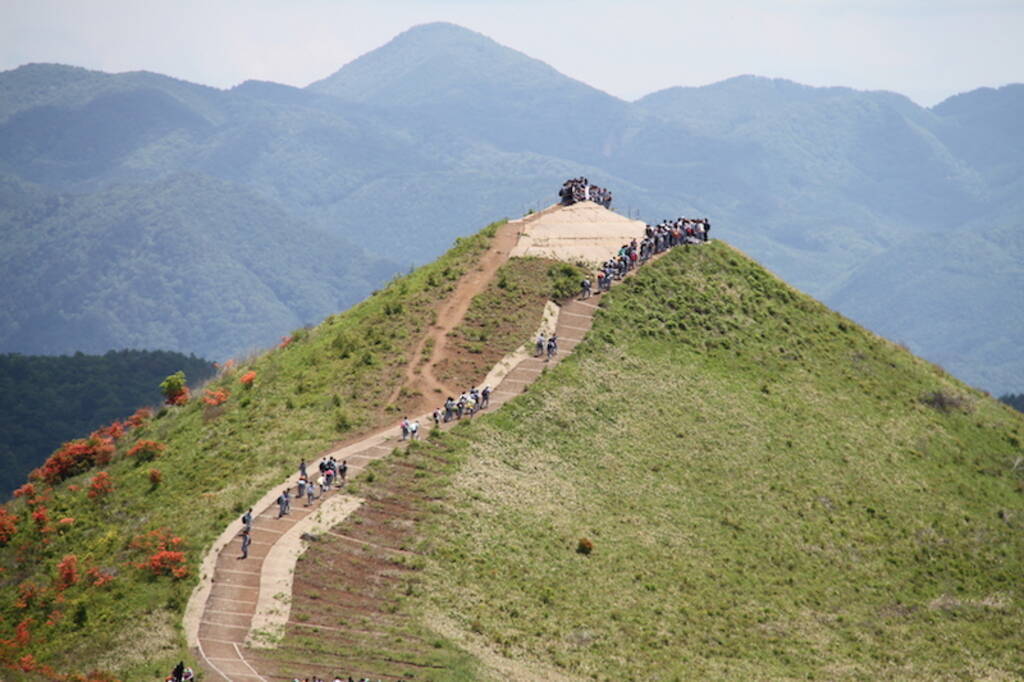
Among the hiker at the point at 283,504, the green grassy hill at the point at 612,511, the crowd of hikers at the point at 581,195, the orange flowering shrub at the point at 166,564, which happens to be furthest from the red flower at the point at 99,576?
the crowd of hikers at the point at 581,195

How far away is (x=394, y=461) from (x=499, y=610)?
48.7 ft

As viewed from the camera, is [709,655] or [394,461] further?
[394,461]

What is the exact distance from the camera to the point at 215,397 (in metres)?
91.7

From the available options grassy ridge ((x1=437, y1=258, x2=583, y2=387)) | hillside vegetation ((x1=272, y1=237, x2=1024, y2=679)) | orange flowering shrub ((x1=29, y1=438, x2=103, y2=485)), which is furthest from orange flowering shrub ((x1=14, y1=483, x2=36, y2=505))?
grassy ridge ((x1=437, y1=258, x2=583, y2=387))

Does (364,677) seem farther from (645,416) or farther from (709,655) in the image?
(645,416)

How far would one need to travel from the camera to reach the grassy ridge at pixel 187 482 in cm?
6162

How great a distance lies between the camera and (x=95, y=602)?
6444cm

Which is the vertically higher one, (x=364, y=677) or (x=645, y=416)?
(x=645, y=416)

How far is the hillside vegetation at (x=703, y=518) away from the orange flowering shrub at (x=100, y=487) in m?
18.8

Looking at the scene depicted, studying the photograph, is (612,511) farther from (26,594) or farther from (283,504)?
(26,594)

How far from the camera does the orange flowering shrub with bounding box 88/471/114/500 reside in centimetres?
8126

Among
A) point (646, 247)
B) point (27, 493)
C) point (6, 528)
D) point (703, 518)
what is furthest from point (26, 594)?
point (646, 247)

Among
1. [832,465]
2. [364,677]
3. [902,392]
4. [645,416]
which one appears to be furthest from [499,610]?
[902,392]

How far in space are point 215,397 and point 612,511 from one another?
30244mm
